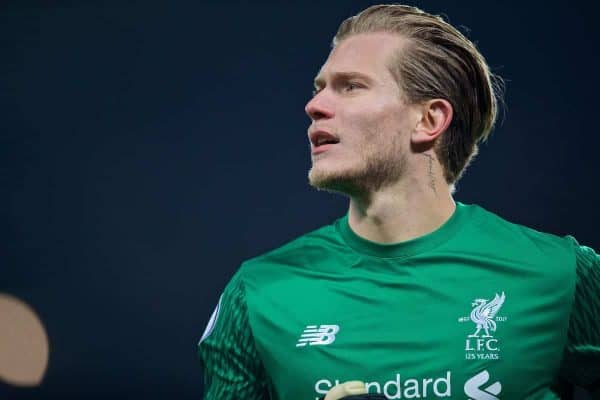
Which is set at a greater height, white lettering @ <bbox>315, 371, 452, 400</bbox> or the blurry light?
white lettering @ <bbox>315, 371, 452, 400</bbox>

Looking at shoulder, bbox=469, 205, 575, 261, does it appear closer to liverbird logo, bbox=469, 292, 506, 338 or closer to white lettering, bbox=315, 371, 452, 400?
liverbird logo, bbox=469, 292, 506, 338

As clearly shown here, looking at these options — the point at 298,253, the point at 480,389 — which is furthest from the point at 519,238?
the point at 298,253

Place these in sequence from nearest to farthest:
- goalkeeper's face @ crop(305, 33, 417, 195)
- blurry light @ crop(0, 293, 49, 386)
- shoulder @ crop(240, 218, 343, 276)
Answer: goalkeeper's face @ crop(305, 33, 417, 195) → shoulder @ crop(240, 218, 343, 276) → blurry light @ crop(0, 293, 49, 386)

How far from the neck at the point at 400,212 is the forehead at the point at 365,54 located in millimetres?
211

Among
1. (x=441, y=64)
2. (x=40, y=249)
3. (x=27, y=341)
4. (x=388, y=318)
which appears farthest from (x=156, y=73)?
(x=388, y=318)

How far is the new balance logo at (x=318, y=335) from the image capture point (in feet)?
4.87

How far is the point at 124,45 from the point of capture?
11.3 feet

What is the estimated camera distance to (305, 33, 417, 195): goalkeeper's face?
1520mm

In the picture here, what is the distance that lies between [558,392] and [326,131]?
24.2 inches

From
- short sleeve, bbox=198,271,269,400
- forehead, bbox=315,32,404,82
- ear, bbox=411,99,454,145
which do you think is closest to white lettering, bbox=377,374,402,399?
short sleeve, bbox=198,271,269,400

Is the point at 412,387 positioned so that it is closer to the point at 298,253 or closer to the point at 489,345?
the point at 489,345

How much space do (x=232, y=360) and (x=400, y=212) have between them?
40 cm

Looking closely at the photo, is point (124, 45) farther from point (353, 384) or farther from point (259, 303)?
point (353, 384)

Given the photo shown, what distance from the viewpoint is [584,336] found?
4.87 ft
